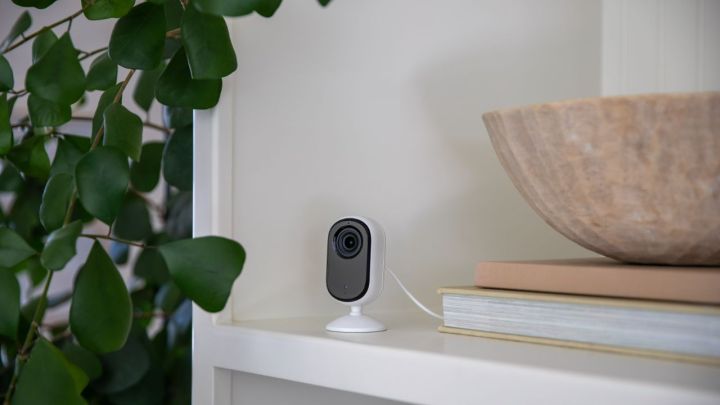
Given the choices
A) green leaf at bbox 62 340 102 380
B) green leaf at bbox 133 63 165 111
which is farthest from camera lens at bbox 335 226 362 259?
green leaf at bbox 133 63 165 111

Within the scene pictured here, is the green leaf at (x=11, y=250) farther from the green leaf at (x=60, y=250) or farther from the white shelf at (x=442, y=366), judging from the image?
the white shelf at (x=442, y=366)

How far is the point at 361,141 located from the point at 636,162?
16.3 inches

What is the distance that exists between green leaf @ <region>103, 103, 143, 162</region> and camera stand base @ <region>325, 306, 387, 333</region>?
281 mm

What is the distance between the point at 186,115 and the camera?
1137mm

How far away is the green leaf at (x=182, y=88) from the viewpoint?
32.7 inches

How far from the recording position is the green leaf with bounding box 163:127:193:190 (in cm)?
113

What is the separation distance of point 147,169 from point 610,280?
2.93 feet

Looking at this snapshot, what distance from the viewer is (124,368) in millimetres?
1202

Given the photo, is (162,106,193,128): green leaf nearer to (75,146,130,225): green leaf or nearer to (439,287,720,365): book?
(75,146,130,225): green leaf

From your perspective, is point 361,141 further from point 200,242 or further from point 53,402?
point 53,402

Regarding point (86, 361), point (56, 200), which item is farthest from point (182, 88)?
point (86, 361)

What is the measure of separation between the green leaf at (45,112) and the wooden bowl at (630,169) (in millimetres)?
482

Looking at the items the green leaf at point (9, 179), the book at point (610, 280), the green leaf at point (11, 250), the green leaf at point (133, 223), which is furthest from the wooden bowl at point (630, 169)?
the green leaf at point (133, 223)

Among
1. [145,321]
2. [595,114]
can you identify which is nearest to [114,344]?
[595,114]
